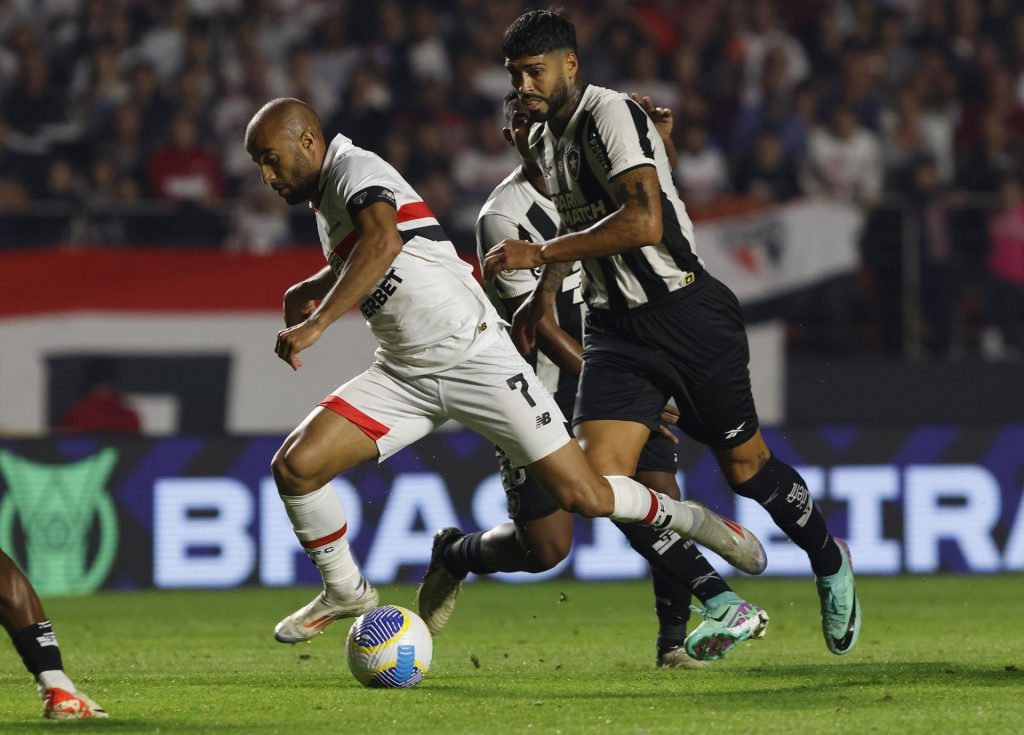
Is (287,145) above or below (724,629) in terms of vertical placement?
above

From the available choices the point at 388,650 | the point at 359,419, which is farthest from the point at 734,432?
the point at 388,650

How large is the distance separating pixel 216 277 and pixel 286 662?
568cm

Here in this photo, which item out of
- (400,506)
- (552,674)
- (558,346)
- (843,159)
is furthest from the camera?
(843,159)

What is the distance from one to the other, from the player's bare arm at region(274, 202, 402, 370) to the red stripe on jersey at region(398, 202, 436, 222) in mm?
248

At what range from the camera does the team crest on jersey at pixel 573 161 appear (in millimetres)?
6758

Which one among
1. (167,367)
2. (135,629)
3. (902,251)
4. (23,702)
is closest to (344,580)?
(23,702)

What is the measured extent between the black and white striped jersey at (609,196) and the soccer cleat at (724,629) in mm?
1214

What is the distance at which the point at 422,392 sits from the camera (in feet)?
22.0

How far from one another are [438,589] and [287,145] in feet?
7.83

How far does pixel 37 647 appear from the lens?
5.48 m

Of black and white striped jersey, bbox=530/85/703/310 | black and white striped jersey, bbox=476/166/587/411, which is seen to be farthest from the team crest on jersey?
black and white striped jersey, bbox=476/166/587/411

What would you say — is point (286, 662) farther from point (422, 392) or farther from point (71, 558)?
point (71, 558)

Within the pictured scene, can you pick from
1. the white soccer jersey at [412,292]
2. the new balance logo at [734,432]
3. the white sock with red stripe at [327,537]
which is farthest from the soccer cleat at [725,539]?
the white sock with red stripe at [327,537]

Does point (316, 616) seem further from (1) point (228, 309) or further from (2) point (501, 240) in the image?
(1) point (228, 309)
